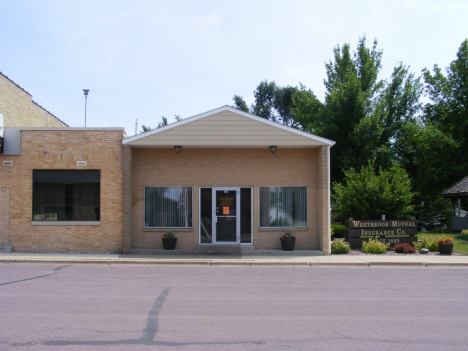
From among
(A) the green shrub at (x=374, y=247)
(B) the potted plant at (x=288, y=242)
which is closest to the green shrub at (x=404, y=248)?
(A) the green shrub at (x=374, y=247)

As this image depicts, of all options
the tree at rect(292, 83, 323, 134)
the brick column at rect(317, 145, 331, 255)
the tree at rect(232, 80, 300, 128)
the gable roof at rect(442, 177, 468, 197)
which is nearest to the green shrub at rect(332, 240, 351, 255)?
the brick column at rect(317, 145, 331, 255)

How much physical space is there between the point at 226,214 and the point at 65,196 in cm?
601

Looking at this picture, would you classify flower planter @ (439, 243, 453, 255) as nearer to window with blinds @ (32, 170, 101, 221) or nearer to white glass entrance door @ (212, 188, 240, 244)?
white glass entrance door @ (212, 188, 240, 244)

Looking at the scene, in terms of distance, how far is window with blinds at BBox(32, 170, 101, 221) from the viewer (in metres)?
15.1

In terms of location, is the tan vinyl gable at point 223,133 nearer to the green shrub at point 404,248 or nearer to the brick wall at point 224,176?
the brick wall at point 224,176

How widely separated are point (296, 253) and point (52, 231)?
350 inches

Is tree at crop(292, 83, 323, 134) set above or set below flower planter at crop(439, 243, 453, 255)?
above

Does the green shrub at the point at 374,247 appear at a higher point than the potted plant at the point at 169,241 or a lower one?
lower

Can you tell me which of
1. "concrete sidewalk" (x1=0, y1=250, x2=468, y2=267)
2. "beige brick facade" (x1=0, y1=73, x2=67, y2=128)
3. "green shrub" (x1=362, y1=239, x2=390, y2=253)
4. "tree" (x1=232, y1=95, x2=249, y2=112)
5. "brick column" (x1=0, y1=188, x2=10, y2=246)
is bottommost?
"concrete sidewalk" (x1=0, y1=250, x2=468, y2=267)

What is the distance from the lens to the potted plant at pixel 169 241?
1517 cm

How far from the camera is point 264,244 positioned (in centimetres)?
1576

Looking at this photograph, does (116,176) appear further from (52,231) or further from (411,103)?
(411,103)

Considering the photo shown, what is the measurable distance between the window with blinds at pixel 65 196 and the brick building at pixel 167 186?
37 millimetres

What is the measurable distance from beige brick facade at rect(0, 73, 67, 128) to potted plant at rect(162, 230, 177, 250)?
826 cm
